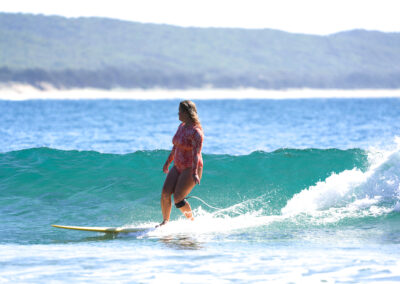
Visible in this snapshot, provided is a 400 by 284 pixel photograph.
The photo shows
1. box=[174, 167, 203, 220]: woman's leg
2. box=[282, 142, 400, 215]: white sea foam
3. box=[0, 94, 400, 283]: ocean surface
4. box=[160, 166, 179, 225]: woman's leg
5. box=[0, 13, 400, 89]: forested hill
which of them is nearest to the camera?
box=[0, 94, 400, 283]: ocean surface

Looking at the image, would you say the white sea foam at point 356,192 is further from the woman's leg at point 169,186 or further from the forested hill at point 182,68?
the forested hill at point 182,68

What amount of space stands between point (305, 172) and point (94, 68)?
163116mm

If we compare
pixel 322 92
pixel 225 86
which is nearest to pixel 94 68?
pixel 225 86

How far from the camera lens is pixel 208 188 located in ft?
37.4

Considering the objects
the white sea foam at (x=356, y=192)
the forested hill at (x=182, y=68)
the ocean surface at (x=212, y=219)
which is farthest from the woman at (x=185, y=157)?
the forested hill at (x=182, y=68)

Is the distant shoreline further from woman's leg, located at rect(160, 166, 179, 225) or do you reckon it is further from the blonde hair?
the blonde hair

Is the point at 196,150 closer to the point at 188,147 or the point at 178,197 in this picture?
the point at 188,147

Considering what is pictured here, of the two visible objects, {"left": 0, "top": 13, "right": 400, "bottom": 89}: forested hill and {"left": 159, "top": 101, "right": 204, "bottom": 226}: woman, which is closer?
{"left": 159, "top": 101, "right": 204, "bottom": 226}: woman

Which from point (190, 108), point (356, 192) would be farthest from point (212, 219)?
point (356, 192)

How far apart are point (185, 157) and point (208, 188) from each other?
13.5ft

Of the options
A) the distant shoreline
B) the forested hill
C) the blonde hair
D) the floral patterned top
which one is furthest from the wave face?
the forested hill

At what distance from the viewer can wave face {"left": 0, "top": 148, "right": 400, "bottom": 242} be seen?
9.02 meters

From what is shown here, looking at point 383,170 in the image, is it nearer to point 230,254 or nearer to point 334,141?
point 230,254

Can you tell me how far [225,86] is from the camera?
17400cm
